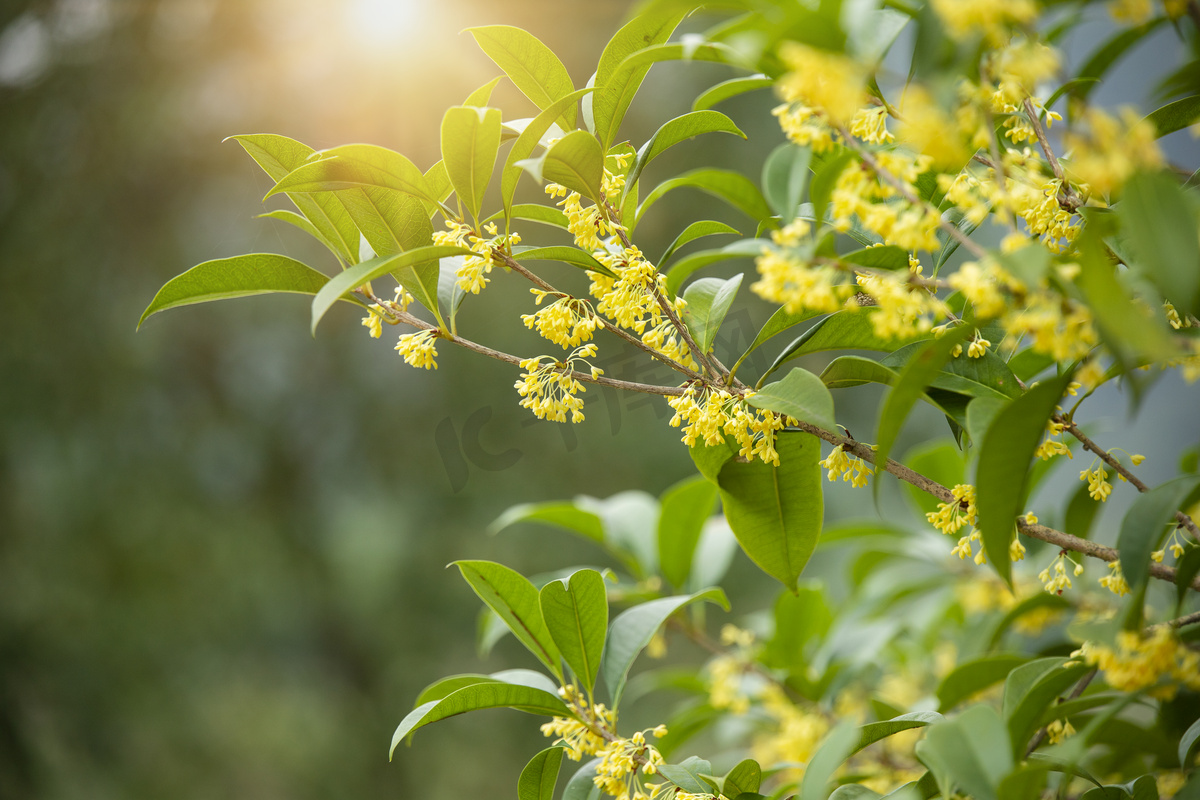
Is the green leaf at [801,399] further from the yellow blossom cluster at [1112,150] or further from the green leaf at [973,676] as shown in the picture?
the green leaf at [973,676]

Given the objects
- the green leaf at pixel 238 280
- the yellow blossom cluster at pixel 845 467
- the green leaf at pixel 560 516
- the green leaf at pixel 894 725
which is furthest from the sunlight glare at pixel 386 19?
the green leaf at pixel 894 725

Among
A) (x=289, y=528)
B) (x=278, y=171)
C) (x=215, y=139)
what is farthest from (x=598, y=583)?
(x=215, y=139)

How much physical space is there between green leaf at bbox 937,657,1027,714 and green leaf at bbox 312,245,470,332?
0.56 m

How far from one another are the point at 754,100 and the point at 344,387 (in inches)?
69.4

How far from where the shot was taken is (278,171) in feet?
1.68

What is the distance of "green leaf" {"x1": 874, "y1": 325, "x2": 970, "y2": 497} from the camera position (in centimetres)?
34

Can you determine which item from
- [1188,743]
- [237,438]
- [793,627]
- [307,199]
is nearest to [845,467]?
[1188,743]

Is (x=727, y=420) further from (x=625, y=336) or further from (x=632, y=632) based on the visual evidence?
(x=632, y=632)

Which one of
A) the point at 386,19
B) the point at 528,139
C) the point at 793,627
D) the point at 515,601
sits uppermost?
the point at 386,19

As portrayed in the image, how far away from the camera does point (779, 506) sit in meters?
0.54

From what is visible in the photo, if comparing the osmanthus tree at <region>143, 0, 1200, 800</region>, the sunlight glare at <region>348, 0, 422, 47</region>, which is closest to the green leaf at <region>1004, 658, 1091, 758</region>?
the osmanthus tree at <region>143, 0, 1200, 800</region>

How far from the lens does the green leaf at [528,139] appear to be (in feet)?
1.42

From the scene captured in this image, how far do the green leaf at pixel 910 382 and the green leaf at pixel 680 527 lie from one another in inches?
20.5

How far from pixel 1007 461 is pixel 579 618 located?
1.13ft
